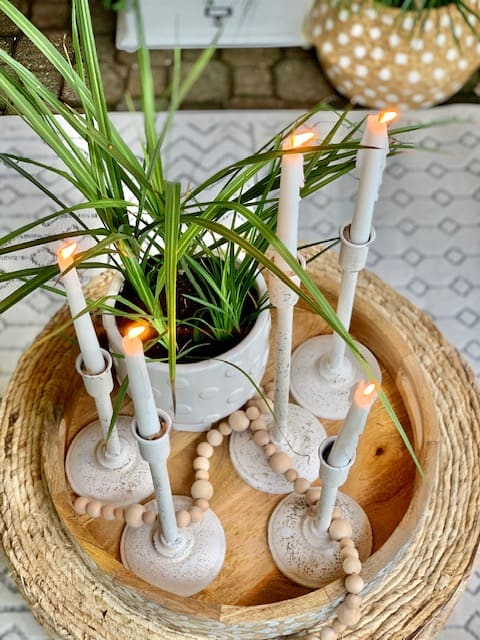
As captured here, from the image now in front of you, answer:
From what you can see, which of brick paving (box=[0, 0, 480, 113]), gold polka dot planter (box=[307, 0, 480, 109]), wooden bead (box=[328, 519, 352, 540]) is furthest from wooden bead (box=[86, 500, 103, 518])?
gold polka dot planter (box=[307, 0, 480, 109])

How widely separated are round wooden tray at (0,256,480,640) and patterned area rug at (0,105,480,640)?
325 mm

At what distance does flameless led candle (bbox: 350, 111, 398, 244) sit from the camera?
573 millimetres

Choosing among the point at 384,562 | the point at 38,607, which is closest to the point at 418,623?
the point at 384,562

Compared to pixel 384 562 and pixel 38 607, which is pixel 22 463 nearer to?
pixel 38 607

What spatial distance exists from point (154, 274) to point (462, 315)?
65 cm

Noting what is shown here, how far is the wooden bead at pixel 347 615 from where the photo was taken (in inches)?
26.2

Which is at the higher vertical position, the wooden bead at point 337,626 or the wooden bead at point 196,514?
the wooden bead at point 196,514

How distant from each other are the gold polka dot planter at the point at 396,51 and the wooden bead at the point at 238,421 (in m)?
0.78

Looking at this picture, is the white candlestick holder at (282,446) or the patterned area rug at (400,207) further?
the patterned area rug at (400,207)

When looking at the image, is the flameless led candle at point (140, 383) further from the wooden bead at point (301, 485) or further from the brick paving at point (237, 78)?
the brick paving at point (237, 78)

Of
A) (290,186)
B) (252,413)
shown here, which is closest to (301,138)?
(290,186)

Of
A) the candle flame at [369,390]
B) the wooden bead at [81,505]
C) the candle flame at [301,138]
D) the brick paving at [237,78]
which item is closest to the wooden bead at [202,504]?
the wooden bead at [81,505]

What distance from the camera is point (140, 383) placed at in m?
0.55

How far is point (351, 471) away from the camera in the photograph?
78 centimetres
